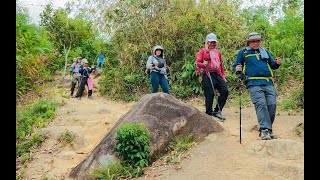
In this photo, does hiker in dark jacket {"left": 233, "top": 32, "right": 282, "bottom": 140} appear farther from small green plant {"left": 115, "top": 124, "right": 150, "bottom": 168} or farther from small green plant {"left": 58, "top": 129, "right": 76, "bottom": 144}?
small green plant {"left": 58, "top": 129, "right": 76, "bottom": 144}

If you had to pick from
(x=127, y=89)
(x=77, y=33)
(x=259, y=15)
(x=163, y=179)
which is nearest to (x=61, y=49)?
(x=77, y=33)

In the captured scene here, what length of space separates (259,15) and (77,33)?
1136cm

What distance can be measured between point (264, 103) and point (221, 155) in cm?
113

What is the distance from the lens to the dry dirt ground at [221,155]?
192 inches

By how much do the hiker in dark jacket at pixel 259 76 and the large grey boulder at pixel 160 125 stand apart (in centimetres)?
94

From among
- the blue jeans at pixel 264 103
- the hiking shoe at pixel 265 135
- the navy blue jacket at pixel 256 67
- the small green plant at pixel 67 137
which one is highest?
the navy blue jacket at pixel 256 67

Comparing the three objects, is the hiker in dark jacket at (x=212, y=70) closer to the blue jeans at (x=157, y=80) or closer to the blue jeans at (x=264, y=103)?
the blue jeans at (x=157, y=80)

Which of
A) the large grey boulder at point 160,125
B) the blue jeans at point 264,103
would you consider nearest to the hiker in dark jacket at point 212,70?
the large grey boulder at point 160,125

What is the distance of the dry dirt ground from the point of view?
16.0ft

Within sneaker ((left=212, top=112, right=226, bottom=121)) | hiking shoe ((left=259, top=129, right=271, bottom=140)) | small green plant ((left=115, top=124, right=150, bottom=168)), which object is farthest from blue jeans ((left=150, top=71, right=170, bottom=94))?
hiking shoe ((left=259, top=129, right=271, bottom=140))

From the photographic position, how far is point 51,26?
20672 mm

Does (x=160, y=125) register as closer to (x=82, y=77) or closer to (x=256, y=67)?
(x=256, y=67)
